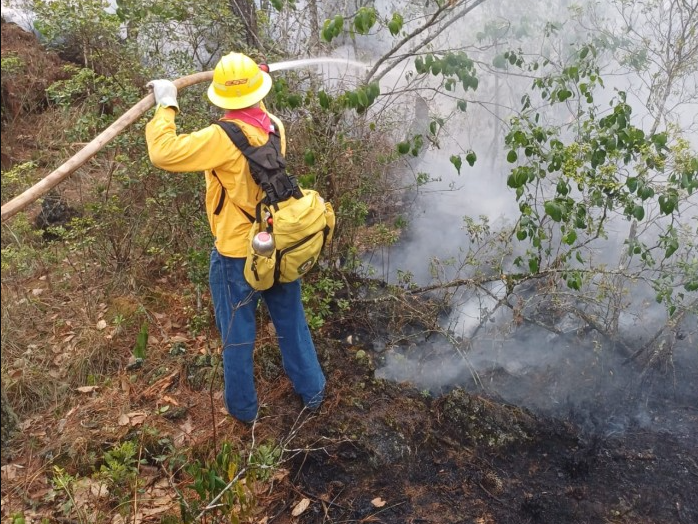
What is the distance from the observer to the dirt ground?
313cm

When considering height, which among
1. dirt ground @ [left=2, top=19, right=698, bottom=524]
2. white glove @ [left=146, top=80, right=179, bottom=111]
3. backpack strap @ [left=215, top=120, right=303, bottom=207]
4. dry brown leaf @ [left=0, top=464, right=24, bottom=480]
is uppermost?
white glove @ [left=146, top=80, right=179, bottom=111]

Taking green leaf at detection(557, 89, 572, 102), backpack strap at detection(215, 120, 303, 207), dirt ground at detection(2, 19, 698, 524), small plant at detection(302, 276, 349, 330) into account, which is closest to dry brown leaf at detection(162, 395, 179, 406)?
dirt ground at detection(2, 19, 698, 524)

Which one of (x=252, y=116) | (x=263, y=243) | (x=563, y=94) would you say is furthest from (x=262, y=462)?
(x=563, y=94)

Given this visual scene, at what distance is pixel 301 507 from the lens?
10.1ft

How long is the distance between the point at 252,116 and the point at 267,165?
325 mm

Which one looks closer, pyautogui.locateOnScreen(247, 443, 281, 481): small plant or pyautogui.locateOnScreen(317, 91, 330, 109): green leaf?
pyautogui.locateOnScreen(247, 443, 281, 481): small plant

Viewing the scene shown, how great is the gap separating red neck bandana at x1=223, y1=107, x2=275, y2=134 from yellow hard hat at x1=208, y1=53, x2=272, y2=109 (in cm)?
7

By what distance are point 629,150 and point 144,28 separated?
3850mm

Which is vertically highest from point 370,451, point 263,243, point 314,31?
point 314,31

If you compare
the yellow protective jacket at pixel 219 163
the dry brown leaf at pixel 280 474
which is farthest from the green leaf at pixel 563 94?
the dry brown leaf at pixel 280 474

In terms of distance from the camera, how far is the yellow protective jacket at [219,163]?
2734 millimetres

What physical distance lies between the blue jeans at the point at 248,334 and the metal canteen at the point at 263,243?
11.0 inches

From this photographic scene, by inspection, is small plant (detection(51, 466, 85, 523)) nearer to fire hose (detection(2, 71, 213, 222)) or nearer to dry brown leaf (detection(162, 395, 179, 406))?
dry brown leaf (detection(162, 395, 179, 406))

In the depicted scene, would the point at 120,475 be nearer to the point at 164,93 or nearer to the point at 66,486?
the point at 66,486
